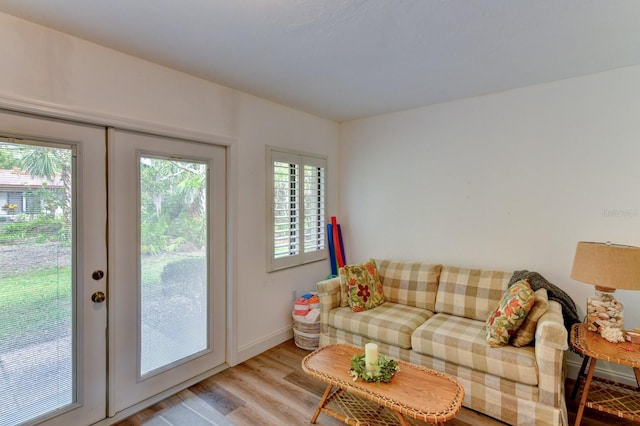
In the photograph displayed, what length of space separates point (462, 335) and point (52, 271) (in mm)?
2831

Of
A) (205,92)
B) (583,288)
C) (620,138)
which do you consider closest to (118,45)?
(205,92)

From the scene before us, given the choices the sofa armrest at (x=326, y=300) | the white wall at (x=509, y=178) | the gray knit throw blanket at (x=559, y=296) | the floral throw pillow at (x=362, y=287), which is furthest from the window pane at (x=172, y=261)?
the gray knit throw blanket at (x=559, y=296)

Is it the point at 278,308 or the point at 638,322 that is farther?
the point at 278,308

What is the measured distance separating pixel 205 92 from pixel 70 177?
122 centimetres

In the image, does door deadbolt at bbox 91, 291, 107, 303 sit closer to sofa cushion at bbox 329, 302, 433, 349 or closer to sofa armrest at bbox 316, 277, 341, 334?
sofa armrest at bbox 316, 277, 341, 334

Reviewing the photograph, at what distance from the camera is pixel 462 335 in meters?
2.42

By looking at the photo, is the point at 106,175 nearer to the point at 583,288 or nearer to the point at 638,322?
the point at 583,288

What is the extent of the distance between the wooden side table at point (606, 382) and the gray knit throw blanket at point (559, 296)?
136mm

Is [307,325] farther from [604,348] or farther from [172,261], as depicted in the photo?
[604,348]

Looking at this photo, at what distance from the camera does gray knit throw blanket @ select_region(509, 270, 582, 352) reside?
247 centimetres

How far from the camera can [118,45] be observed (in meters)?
2.12

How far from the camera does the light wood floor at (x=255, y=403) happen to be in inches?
87.0

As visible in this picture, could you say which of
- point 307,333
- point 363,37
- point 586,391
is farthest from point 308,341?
point 363,37

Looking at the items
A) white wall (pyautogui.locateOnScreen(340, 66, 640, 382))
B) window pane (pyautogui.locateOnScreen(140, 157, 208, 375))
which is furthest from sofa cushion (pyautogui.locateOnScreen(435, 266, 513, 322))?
window pane (pyautogui.locateOnScreen(140, 157, 208, 375))
